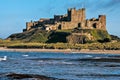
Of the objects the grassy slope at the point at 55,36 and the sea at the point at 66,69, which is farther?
the grassy slope at the point at 55,36

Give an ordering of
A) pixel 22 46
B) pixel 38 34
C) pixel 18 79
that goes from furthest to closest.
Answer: pixel 38 34, pixel 22 46, pixel 18 79

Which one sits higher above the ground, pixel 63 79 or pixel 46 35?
pixel 46 35

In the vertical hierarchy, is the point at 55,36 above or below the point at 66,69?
above

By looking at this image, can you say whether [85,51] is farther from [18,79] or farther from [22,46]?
[18,79]

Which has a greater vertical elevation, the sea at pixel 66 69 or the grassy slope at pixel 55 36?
the grassy slope at pixel 55 36

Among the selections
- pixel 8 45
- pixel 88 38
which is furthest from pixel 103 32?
pixel 8 45

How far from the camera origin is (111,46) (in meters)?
149

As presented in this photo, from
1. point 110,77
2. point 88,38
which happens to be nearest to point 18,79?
point 110,77

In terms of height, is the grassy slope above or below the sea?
above

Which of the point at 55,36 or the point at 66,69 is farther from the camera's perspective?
the point at 55,36

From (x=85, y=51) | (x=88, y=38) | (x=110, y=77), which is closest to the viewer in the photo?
(x=110, y=77)

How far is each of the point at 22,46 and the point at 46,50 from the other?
13184 mm

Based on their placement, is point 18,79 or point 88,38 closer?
point 18,79

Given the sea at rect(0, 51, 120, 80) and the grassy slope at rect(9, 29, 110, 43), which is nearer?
the sea at rect(0, 51, 120, 80)
